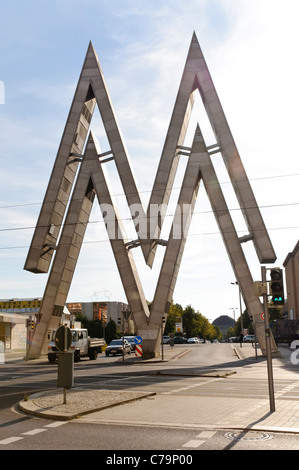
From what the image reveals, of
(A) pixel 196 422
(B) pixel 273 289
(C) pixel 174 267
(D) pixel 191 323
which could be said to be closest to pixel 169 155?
(C) pixel 174 267

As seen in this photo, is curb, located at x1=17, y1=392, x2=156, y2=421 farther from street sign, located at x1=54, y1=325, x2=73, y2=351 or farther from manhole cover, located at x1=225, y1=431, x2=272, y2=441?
manhole cover, located at x1=225, y1=431, x2=272, y2=441

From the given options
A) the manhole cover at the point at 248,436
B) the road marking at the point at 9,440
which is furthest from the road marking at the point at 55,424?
the manhole cover at the point at 248,436

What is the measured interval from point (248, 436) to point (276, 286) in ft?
13.6

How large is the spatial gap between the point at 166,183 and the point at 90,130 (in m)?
8.96

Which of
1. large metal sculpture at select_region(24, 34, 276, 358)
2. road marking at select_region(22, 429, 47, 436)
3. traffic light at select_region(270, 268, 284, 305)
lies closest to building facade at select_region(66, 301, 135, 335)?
large metal sculpture at select_region(24, 34, 276, 358)

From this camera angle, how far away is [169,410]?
12109 millimetres

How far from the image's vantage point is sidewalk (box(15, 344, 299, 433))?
10.3 m

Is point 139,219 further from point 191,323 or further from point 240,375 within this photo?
point 191,323

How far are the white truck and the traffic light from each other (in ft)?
75.5

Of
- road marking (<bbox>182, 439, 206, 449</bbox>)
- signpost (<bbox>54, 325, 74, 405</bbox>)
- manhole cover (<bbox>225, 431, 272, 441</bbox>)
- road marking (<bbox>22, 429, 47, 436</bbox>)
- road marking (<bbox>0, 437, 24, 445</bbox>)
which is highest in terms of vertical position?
signpost (<bbox>54, 325, 74, 405</bbox>)

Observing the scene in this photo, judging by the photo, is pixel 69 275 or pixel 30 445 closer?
pixel 30 445

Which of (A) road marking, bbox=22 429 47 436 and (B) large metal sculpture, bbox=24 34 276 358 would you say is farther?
(B) large metal sculpture, bbox=24 34 276 358

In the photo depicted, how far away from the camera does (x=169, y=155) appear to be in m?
38.0
